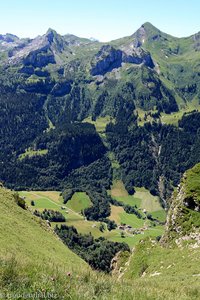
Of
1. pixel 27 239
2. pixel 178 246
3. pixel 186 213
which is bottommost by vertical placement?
pixel 178 246

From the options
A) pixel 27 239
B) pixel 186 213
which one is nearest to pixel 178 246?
pixel 186 213

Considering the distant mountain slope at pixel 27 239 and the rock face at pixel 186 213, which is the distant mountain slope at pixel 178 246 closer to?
the rock face at pixel 186 213

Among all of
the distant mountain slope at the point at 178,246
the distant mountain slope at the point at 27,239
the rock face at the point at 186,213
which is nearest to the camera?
the distant mountain slope at the point at 27,239

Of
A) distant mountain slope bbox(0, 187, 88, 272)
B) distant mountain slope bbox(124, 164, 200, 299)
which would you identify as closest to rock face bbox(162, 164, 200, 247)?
distant mountain slope bbox(124, 164, 200, 299)

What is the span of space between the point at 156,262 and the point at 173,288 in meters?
32.5

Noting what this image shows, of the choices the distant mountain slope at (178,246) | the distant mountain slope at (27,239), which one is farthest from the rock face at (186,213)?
the distant mountain slope at (27,239)

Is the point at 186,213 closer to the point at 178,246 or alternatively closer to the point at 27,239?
the point at 178,246

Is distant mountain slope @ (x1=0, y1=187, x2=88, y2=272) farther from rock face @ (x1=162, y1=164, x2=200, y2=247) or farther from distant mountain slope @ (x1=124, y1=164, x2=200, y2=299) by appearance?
rock face @ (x1=162, y1=164, x2=200, y2=247)

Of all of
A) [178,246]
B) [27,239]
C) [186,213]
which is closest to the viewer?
[27,239]

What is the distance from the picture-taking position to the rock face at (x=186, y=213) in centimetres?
6035

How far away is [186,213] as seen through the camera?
212 feet

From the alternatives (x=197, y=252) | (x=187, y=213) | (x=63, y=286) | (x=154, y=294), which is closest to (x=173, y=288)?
(x=154, y=294)

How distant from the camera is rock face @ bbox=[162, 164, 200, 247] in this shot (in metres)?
60.3

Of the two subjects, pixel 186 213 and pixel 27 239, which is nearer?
pixel 27 239
